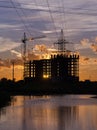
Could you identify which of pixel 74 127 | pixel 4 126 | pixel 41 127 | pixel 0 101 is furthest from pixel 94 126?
pixel 0 101

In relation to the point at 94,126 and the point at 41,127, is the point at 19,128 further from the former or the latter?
the point at 94,126

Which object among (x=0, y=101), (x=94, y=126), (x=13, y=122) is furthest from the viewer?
(x=0, y=101)

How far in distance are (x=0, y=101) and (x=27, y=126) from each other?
3617cm

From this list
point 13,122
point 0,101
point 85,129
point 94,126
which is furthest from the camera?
point 0,101

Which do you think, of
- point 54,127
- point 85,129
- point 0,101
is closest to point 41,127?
point 54,127

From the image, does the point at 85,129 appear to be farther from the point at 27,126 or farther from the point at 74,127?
the point at 27,126

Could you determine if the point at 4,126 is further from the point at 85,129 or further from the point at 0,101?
the point at 0,101

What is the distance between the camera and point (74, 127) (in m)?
39.8

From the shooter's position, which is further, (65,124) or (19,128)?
(65,124)

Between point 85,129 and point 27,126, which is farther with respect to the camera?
point 27,126

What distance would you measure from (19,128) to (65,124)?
5488mm

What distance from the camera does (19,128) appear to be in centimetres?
3906

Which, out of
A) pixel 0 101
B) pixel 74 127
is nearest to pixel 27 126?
pixel 74 127

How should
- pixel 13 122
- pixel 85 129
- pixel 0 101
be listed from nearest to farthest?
pixel 85 129, pixel 13 122, pixel 0 101
